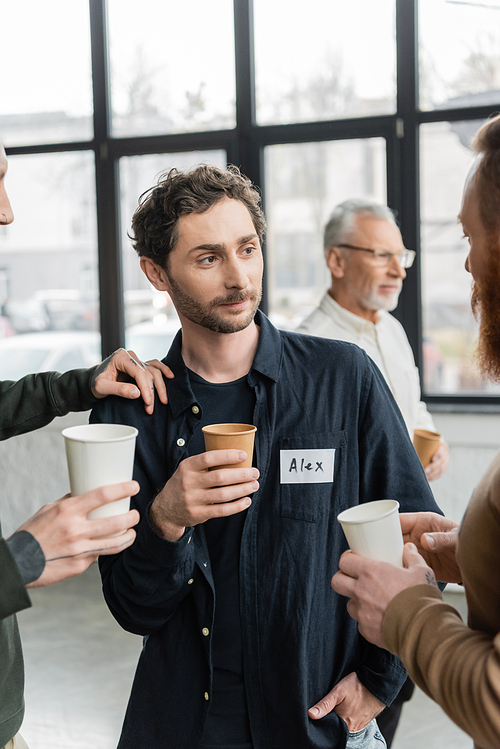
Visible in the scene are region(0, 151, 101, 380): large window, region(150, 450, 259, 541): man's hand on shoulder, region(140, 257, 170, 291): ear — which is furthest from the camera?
region(0, 151, 101, 380): large window

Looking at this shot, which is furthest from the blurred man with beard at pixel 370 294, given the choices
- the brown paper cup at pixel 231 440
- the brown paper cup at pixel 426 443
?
the brown paper cup at pixel 231 440

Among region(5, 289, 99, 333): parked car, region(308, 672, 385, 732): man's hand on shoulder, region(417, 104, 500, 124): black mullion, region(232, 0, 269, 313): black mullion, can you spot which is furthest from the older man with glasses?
region(5, 289, 99, 333): parked car

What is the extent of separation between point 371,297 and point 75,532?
2.36 m

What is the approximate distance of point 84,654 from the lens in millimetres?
3627

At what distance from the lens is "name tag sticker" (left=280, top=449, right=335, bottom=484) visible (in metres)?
1.45

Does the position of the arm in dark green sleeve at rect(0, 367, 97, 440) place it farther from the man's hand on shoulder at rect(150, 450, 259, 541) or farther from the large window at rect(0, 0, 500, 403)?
the large window at rect(0, 0, 500, 403)

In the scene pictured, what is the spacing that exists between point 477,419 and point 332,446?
2.86 m

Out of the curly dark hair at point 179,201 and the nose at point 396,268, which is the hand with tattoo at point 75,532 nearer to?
the curly dark hair at point 179,201

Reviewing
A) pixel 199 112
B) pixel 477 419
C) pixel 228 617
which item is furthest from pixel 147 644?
pixel 199 112

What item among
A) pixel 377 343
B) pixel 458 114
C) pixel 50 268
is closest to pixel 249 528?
pixel 377 343

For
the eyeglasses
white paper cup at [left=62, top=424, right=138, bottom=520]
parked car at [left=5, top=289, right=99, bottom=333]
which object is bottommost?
white paper cup at [left=62, top=424, right=138, bottom=520]

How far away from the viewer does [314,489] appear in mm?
1439

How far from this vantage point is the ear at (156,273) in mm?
1701

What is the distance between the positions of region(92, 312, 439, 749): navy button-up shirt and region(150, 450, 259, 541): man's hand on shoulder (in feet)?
0.43
